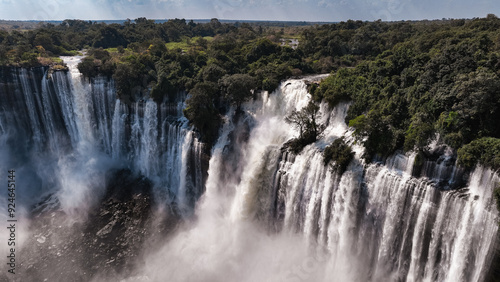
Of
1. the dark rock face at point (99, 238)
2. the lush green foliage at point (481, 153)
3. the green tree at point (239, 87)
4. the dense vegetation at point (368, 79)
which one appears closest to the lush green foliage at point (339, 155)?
the dense vegetation at point (368, 79)

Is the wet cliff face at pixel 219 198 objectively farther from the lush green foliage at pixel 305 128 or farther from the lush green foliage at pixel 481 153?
the lush green foliage at pixel 305 128

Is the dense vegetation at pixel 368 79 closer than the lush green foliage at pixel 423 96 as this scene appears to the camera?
No

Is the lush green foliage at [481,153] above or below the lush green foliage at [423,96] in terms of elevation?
below

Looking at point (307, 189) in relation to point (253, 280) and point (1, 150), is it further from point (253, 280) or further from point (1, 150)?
point (1, 150)

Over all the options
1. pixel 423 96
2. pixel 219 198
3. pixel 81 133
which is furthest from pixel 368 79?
pixel 81 133

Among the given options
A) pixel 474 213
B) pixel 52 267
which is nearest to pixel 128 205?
pixel 52 267
